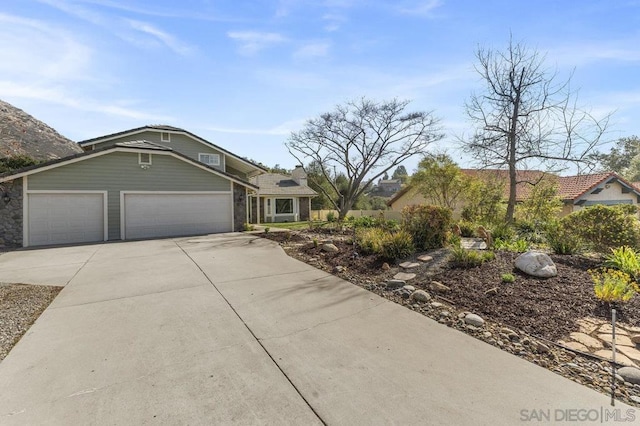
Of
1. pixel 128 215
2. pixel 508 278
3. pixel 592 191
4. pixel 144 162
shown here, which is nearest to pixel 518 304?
pixel 508 278

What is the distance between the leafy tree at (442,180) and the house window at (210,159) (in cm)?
1400

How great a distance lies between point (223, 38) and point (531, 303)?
1016cm

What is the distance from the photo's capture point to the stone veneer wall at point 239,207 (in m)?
15.9

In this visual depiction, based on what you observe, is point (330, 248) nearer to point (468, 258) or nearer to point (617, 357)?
point (468, 258)

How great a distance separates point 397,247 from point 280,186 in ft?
65.4

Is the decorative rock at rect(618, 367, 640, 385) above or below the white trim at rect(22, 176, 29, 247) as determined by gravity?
below

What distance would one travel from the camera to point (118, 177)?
13148 millimetres

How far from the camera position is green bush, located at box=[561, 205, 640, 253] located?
679 cm

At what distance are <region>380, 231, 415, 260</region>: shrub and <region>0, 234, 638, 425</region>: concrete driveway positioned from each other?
1.88 meters

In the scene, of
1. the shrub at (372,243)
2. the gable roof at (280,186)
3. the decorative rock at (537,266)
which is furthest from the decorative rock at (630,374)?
the gable roof at (280,186)

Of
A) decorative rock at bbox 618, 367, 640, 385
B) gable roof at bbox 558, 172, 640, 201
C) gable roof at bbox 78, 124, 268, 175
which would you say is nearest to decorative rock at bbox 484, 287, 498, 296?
decorative rock at bbox 618, 367, 640, 385

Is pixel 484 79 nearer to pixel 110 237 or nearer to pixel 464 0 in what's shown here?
pixel 464 0

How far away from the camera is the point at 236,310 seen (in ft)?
15.3

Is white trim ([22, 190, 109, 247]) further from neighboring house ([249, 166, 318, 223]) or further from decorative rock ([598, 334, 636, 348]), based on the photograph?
decorative rock ([598, 334, 636, 348])
